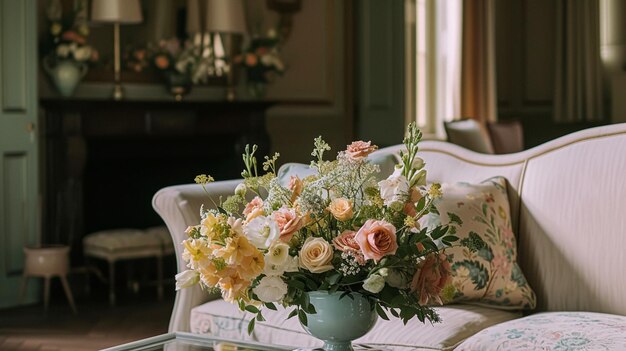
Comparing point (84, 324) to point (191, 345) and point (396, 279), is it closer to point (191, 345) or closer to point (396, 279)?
point (191, 345)

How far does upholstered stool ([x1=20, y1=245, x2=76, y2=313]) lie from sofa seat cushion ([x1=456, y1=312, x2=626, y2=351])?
2757 millimetres

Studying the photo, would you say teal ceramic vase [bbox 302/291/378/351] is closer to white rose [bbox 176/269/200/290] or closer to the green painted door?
white rose [bbox 176/269/200/290]

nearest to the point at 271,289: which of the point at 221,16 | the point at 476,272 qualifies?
the point at 476,272

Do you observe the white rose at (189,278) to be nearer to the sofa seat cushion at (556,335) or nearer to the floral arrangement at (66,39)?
the sofa seat cushion at (556,335)

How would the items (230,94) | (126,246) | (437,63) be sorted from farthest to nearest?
1. (437,63)
2. (230,94)
3. (126,246)

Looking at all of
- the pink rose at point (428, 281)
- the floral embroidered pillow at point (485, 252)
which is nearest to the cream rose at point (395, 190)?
the pink rose at point (428, 281)

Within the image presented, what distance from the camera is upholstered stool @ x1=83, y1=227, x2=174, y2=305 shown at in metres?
4.84

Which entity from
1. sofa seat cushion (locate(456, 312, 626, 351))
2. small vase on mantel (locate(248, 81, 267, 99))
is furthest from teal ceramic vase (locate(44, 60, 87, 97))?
sofa seat cushion (locate(456, 312, 626, 351))

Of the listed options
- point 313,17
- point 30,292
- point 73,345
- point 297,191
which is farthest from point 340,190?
point 313,17

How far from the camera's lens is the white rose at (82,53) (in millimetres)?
4906

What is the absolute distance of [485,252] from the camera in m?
2.65

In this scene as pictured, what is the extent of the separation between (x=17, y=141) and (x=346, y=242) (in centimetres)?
334

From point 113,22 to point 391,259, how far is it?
11.8 ft

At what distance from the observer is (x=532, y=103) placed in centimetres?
866
